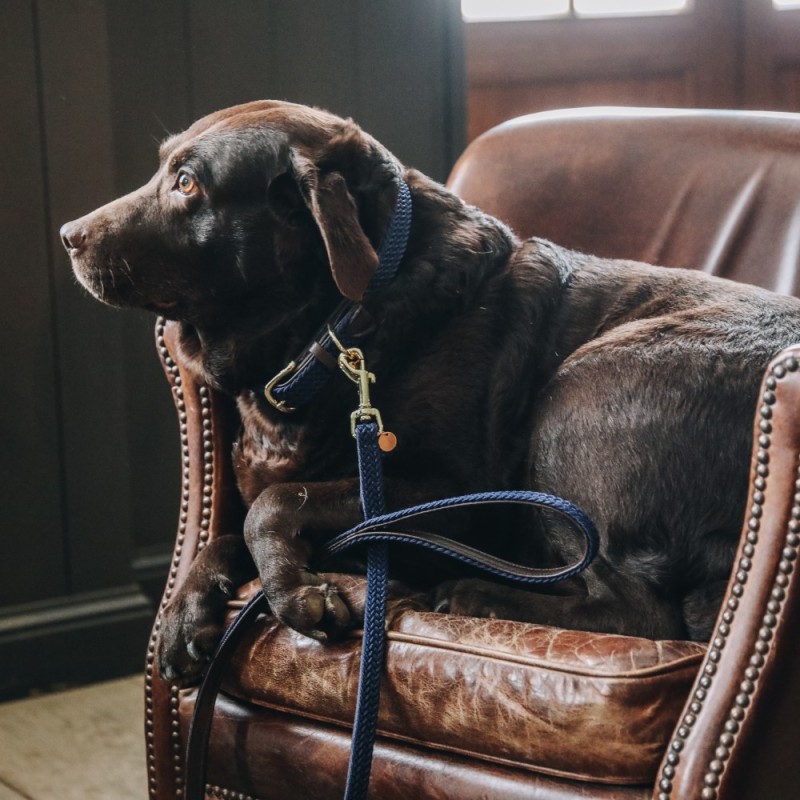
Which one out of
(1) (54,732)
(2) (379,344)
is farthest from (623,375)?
(1) (54,732)

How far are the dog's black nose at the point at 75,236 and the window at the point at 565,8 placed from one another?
2936 mm

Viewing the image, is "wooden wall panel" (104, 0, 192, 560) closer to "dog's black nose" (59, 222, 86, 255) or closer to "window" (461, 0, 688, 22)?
"dog's black nose" (59, 222, 86, 255)

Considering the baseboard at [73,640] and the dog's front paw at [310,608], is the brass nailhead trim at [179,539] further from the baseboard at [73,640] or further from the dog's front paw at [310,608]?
the baseboard at [73,640]

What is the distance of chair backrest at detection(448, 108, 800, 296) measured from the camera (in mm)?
2084

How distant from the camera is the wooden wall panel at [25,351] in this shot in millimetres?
2510

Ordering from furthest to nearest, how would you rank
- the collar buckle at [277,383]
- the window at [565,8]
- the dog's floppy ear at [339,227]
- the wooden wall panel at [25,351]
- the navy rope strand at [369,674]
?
1. the window at [565,8]
2. the wooden wall panel at [25,351]
3. the collar buckle at [277,383]
4. the dog's floppy ear at [339,227]
5. the navy rope strand at [369,674]

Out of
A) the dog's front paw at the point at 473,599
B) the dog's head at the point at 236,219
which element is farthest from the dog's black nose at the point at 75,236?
the dog's front paw at the point at 473,599

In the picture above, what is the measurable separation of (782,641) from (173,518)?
197 cm

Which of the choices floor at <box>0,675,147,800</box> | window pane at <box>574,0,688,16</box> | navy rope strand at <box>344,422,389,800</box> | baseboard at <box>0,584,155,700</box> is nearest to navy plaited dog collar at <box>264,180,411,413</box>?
navy rope strand at <box>344,422,389,800</box>

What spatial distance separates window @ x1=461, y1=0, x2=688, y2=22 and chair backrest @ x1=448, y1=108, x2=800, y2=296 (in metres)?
2.12

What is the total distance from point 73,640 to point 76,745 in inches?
15.4

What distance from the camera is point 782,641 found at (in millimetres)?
1245

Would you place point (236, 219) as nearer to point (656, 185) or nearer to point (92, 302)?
point (656, 185)

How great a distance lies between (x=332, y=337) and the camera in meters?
1.60
